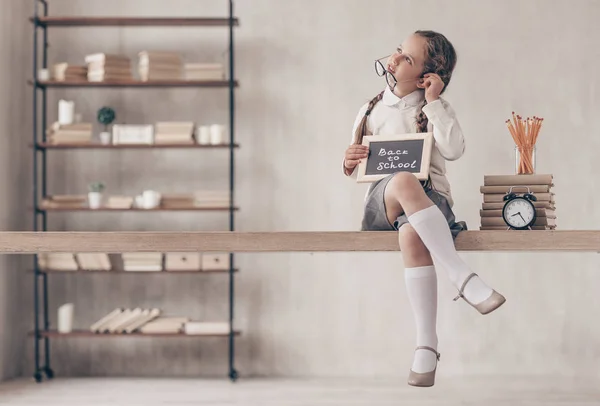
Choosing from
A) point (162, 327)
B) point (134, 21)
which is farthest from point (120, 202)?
point (134, 21)

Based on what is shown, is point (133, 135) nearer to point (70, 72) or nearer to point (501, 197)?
point (70, 72)

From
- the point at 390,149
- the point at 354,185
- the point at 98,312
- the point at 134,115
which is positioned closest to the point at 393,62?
the point at 390,149

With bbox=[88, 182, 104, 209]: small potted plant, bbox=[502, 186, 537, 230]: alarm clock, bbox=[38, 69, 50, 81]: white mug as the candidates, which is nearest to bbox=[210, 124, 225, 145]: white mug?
bbox=[88, 182, 104, 209]: small potted plant

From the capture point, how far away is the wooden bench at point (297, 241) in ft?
9.71

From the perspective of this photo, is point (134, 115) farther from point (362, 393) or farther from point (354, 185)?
point (362, 393)

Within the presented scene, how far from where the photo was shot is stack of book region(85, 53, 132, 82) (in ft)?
16.3

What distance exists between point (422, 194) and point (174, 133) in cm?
235

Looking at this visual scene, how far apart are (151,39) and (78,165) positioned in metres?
0.89

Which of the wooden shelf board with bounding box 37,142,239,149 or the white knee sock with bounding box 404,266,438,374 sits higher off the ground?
the wooden shelf board with bounding box 37,142,239,149

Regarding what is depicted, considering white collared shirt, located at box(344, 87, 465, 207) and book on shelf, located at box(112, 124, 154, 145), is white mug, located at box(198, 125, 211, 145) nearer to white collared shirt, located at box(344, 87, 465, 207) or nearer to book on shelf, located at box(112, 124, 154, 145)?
book on shelf, located at box(112, 124, 154, 145)

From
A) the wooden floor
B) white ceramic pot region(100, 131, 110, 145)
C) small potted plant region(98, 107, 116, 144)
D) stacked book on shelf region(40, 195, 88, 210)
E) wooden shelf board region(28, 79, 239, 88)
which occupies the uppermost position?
wooden shelf board region(28, 79, 239, 88)

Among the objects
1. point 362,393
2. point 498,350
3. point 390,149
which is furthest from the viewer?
point 498,350

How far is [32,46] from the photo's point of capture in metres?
5.31

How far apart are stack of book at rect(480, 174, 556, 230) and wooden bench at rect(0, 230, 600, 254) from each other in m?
0.18
